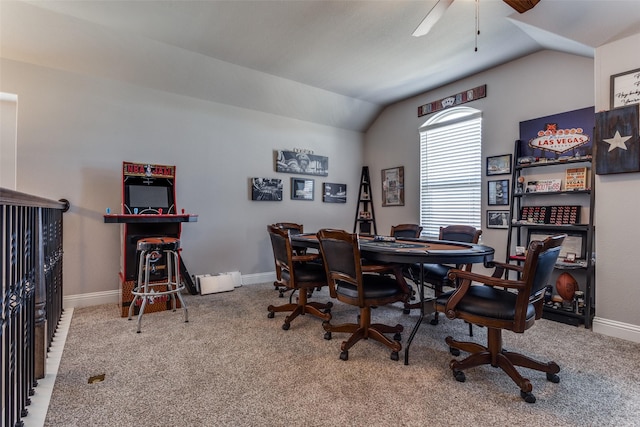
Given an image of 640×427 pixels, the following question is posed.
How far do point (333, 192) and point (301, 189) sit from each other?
674mm

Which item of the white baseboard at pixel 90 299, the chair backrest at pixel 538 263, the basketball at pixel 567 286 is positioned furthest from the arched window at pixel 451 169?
the white baseboard at pixel 90 299

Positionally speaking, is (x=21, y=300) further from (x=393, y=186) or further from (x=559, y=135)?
(x=393, y=186)

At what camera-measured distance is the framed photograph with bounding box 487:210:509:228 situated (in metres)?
3.90

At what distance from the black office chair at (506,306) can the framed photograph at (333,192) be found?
3.60 m

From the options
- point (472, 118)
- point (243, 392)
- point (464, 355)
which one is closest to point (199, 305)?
point (243, 392)

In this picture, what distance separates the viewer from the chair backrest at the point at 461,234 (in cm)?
332

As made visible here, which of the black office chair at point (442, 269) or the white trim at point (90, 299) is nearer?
the black office chair at point (442, 269)

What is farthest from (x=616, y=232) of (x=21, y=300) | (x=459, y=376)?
(x=21, y=300)

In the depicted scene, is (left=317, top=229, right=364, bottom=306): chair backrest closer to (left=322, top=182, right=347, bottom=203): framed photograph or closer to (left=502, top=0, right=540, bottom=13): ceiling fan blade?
(left=502, top=0, right=540, bottom=13): ceiling fan blade

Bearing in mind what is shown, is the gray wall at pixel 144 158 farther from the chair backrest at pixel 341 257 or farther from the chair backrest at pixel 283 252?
the chair backrest at pixel 341 257

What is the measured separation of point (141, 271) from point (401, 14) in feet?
11.8

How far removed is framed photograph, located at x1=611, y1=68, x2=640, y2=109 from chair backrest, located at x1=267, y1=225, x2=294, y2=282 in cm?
318

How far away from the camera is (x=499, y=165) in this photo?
399cm

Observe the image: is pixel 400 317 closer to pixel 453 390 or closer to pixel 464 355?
pixel 464 355
